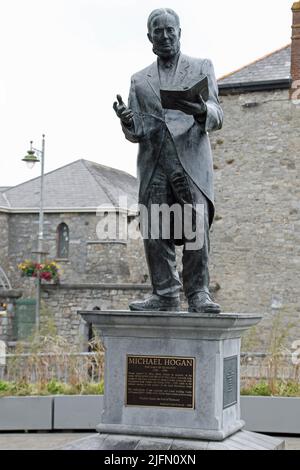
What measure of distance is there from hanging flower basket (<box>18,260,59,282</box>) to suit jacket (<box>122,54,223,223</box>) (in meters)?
18.8

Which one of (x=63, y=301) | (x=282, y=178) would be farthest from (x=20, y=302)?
(x=282, y=178)

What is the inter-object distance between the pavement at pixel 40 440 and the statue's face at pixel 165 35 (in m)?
3.94

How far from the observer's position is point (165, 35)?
6219 millimetres

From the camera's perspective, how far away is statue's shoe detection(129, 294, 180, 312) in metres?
6.29

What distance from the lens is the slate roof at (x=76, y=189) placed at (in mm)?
29141

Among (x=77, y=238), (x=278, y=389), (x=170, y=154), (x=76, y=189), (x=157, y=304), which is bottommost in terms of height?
(x=278, y=389)

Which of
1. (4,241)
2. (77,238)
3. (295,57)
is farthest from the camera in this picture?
(4,241)

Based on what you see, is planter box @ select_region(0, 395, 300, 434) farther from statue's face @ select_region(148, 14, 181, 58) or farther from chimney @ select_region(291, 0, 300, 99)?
chimney @ select_region(291, 0, 300, 99)

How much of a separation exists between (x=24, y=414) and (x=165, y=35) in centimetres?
468

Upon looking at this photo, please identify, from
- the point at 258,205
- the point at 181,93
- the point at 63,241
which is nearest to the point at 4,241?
the point at 63,241

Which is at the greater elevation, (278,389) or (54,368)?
(54,368)

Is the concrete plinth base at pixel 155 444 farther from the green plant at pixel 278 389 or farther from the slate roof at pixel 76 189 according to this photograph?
the slate roof at pixel 76 189

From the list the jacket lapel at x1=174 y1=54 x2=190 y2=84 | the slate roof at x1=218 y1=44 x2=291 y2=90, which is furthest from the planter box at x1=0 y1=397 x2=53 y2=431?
the slate roof at x1=218 y1=44 x2=291 y2=90

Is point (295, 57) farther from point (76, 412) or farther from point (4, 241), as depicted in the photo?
point (4, 241)
